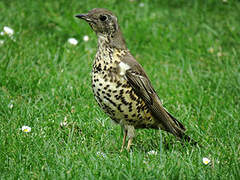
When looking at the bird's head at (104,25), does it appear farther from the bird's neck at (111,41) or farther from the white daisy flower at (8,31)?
the white daisy flower at (8,31)

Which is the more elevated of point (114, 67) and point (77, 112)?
point (114, 67)

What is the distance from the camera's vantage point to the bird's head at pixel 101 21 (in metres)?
4.32

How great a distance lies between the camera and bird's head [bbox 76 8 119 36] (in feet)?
14.2

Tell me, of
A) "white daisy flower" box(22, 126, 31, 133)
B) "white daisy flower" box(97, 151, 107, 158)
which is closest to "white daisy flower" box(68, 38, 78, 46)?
"white daisy flower" box(22, 126, 31, 133)

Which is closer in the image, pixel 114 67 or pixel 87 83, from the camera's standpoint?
pixel 114 67

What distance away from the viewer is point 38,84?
18.2 feet

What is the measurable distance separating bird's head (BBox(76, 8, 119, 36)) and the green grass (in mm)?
569

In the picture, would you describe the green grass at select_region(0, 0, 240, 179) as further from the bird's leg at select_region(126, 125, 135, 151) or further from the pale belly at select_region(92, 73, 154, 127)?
the pale belly at select_region(92, 73, 154, 127)

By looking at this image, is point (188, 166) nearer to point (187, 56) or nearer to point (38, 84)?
point (38, 84)

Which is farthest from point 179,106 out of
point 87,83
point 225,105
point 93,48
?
point 93,48

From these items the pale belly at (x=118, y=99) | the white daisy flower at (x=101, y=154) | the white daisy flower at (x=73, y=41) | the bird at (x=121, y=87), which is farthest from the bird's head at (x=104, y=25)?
the white daisy flower at (x=73, y=41)

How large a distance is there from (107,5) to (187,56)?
5.78 feet

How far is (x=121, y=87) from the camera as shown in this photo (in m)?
4.18

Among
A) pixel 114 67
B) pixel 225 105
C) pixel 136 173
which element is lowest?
pixel 225 105
